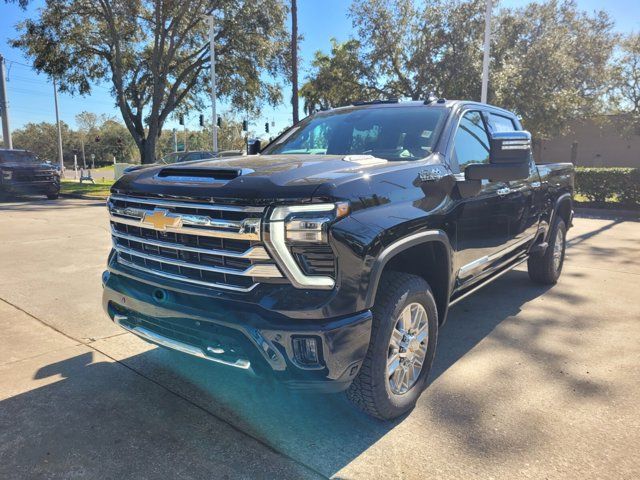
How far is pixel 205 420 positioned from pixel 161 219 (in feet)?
4.06

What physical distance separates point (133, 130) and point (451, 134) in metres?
22.7

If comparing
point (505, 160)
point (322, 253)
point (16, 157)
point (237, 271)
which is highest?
point (16, 157)

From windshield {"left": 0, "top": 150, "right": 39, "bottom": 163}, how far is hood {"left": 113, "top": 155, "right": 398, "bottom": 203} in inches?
705

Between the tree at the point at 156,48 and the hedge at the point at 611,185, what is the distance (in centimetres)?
1431

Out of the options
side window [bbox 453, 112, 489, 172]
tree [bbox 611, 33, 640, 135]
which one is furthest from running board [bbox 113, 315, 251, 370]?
tree [bbox 611, 33, 640, 135]

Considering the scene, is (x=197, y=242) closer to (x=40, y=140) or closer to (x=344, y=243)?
(x=344, y=243)

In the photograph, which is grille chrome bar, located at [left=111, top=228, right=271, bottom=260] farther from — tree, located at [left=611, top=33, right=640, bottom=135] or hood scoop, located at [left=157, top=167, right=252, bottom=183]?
tree, located at [left=611, top=33, right=640, bottom=135]

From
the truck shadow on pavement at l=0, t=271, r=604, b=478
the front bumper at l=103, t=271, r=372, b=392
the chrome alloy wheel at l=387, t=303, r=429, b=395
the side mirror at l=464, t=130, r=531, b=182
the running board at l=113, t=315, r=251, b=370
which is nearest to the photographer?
the front bumper at l=103, t=271, r=372, b=392

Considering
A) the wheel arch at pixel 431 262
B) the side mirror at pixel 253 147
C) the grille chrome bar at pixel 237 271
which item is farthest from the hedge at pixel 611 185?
the grille chrome bar at pixel 237 271

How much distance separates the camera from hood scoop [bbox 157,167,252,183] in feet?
8.56

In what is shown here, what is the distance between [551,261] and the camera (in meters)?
5.73

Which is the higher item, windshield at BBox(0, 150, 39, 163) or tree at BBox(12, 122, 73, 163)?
tree at BBox(12, 122, 73, 163)

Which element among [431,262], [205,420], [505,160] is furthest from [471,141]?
[205,420]

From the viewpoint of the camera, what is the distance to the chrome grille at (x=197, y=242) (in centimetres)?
241
